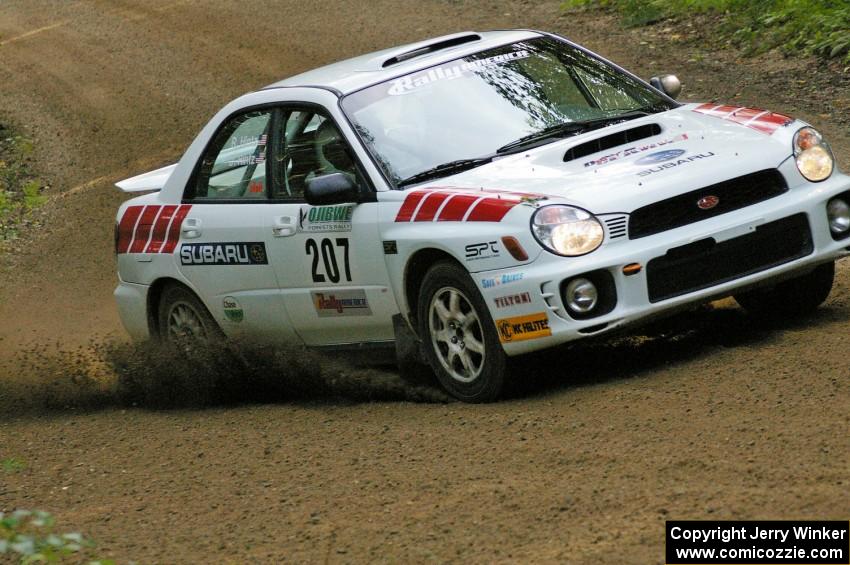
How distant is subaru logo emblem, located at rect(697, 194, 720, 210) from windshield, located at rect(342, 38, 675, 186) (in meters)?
0.97

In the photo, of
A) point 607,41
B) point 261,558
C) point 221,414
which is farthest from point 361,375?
point 607,41

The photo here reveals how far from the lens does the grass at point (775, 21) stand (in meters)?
14.3

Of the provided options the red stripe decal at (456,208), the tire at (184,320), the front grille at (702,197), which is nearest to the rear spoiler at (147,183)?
the tire at (184,320)

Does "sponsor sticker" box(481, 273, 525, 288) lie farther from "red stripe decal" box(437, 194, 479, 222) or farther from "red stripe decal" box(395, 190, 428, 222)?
"red stripe decal" box(395, 190, 428, 222)

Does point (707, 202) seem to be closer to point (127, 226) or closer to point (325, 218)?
point (325, 218)

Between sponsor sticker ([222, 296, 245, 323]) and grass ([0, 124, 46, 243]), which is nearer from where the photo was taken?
sponsor sticker ([222, 296, 245, 323])

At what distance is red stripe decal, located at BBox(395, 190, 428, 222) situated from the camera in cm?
666

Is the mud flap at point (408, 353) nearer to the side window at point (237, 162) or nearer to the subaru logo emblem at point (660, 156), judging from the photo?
the side window at point (237, 162)

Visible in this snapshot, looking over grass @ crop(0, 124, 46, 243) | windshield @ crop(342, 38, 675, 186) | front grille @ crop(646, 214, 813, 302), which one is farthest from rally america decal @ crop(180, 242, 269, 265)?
grass @ crop(0, 124, 46, 243)

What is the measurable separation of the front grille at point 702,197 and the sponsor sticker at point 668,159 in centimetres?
18

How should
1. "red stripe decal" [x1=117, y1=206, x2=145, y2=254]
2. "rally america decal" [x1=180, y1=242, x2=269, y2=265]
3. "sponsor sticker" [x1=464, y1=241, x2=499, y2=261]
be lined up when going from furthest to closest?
"red stripe decal" [x1=117, y1=206, x2=145, y2=254]
"rally america decal" [x1=180, y1=242, x2=269, y2=265]
"sponsor sticker" [x1=464, y1=241, x2=499, y2=261]

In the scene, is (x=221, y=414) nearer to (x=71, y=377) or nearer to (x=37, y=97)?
(x=71, y=377)

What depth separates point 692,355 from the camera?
667cm

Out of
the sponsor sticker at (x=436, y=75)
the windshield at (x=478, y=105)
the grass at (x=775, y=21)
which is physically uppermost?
the grass at (x=775, y=21)
